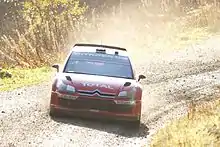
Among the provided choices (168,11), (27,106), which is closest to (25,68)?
(27,106)

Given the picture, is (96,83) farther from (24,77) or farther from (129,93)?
(24,77)

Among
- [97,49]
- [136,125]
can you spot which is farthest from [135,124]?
[97,49]

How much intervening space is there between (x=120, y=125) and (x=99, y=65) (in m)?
1.61

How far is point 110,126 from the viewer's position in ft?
38.6

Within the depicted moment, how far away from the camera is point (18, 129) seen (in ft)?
35.3

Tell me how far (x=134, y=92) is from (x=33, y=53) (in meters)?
10.7

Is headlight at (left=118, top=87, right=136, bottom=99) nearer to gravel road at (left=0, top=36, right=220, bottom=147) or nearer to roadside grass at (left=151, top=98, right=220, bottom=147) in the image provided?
gravel road at (left=0, top=36, right=220, bottom=147)

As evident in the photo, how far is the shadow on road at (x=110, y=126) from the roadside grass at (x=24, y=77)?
18.3 feet

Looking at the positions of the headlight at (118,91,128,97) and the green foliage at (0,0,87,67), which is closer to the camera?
the headlight at (118,91,128,97)

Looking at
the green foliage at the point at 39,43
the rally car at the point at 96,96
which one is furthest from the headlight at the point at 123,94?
the green foliage at the point at 39,43

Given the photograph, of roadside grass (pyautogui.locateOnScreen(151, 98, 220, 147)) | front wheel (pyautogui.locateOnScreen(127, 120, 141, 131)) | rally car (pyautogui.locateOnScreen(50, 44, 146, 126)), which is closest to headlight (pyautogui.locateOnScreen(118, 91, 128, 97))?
rally car (pyautogui.locateOnScreen(50, 44, 146, 126))

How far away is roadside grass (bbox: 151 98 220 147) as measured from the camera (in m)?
9.20

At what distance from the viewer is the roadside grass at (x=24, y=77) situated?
17.7 meters

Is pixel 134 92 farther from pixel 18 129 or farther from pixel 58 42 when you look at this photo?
pixel 58 42
